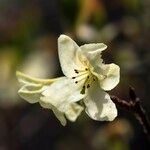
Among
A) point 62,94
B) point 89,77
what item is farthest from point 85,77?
point 62,94

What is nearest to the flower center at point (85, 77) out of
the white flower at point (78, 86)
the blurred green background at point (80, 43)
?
the white flower at point (78, 86)

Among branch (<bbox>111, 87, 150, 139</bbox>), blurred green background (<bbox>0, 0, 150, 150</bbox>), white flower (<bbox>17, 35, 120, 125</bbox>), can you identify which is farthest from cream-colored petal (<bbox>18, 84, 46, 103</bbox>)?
blurred green background (<bbox>0, 0, 150, 150</bbox>)

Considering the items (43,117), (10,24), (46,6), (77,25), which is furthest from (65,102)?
(46,6)

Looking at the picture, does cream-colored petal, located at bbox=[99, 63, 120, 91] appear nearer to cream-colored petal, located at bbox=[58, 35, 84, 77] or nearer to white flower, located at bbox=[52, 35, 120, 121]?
white flower, located at bbox=[52, 35, 120, 121]

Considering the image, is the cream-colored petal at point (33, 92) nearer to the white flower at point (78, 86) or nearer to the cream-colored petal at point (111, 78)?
the white flower at point (78, 86)

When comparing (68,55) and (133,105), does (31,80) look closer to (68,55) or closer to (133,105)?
(68,55)
